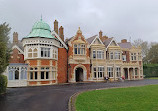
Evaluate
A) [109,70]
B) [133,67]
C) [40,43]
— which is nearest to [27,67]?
[40,43]

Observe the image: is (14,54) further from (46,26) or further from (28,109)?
(28,109)

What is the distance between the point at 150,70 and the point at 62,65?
29656 millimetres

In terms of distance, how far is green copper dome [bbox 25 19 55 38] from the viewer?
24828 millimetres

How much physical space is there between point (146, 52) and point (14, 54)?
50616 millimetres

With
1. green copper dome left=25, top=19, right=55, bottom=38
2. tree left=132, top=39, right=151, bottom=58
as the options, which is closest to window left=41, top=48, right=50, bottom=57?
green copper dome left=25, top=19, right=55, bottom=38

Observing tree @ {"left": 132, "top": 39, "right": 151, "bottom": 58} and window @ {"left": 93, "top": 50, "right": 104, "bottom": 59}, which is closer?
window @ {"left": 93, "top": 50, "right": 104, "bottom": 59}

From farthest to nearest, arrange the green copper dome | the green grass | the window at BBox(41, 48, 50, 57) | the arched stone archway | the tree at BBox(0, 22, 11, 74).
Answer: the arched stone archway, the green copper dome, the window at BBox(41, 48, 50, 57), the tree at BBox(0, 22, 11, 74), the green grass

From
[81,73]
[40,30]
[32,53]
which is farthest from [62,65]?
[40,30]

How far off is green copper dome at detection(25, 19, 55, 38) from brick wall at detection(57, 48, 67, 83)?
3.94m

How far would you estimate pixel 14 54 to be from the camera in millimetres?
26125

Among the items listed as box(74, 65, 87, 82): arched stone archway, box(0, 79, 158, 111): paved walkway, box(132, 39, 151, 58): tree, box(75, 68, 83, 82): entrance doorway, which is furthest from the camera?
box(132, 39, 151, 58): tree

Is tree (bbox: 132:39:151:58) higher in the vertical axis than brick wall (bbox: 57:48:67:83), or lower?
higher

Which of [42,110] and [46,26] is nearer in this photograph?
[42,110]

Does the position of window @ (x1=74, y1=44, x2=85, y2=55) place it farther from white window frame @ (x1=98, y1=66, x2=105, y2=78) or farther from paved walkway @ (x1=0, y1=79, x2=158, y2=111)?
A: paved walkway @ (x1=0, y1=79, x2=158, y2=111)
